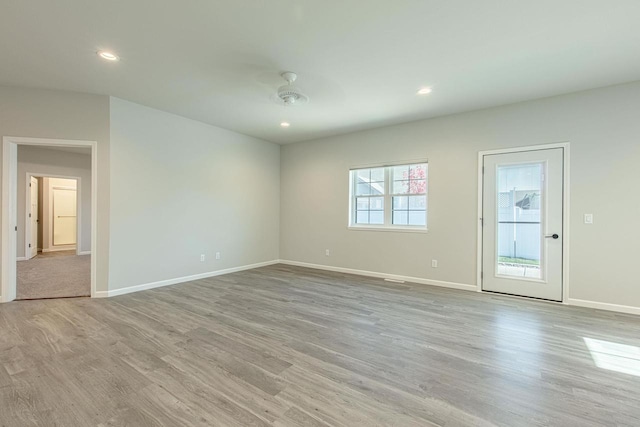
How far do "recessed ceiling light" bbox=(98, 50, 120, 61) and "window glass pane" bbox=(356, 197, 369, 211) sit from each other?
169 inches

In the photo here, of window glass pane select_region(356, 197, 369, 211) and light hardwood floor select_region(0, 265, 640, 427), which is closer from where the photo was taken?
light hardwood floor select_region(0, 265, 640, 427)

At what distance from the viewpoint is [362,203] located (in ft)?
18.4

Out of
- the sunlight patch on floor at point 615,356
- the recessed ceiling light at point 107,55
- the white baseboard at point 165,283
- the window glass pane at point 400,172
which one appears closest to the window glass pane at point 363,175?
the window glass pane at point 400,172

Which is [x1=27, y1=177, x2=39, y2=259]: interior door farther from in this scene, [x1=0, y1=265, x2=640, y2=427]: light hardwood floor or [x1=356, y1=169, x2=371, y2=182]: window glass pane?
[x1=356, y1=169, x2=371, y2=182]: window glass pane

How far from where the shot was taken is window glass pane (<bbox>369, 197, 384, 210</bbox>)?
211 inches

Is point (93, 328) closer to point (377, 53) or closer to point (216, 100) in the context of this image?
point (216, 100)

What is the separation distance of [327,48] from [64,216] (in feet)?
32.4

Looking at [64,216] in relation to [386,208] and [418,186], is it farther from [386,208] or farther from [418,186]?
[418,186]

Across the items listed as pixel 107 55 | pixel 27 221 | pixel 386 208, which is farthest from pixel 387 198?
pixel 27 221

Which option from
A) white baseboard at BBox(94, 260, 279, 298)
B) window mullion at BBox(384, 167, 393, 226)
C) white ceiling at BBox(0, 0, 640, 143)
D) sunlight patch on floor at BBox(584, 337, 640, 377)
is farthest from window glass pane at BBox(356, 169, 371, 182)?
sunlight patch on floor at BBox(584, 337, 640, 377)

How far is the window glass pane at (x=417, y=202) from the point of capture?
484 centimetres

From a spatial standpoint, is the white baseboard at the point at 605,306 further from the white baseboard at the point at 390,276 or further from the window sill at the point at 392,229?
the window sill at the point at 392,229

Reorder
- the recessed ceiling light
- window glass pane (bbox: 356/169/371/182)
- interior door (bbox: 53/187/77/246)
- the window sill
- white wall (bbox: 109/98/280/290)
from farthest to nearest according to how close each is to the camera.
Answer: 1. interior door (bbox: 53/187/77/246)
2. window glass pane (bbox: 356/169/371/182)
3. the window sill
4. white wall (bbox: 109/98/280/290)
5. the recessed ceiling light

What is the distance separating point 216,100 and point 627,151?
5.43 meters
